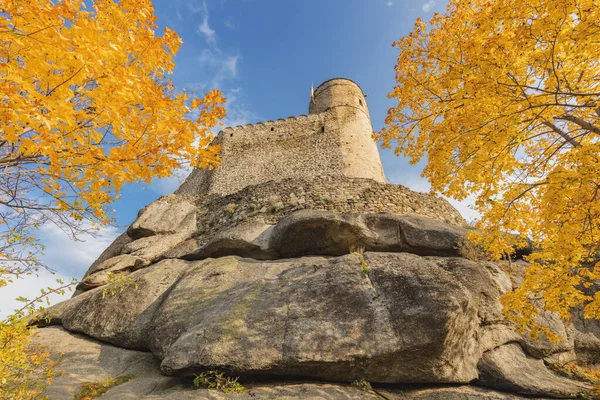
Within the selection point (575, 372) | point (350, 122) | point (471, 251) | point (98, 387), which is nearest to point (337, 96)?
point (350, 122)

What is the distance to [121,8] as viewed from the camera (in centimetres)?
293

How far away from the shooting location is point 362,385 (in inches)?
165

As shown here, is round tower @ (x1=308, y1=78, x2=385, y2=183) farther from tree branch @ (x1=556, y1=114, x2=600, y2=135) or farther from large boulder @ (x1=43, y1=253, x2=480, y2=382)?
tree branch @ (x1=556, y1=114, x2=600, y2=135)

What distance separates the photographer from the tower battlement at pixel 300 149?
607 inches

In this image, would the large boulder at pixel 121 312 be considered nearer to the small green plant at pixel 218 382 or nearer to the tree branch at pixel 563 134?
the small green plant at pixel 218 382

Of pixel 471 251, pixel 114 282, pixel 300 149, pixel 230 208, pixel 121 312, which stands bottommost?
pixel 121 312

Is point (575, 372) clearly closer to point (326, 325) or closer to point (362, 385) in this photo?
point (362, 385)

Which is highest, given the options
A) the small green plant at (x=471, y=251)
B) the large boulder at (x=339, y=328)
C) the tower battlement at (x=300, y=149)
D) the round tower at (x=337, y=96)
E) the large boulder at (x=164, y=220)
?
the round tower at (x=337, y=96)

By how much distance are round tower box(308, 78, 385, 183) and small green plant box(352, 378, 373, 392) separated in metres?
11.1

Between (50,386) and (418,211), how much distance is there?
11216 millimetres

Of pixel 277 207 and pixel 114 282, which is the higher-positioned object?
pixel 277 207

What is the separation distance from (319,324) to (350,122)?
48.5 ft

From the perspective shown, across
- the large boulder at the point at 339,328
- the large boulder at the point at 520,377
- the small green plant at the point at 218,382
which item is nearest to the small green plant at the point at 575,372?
the large boulder at the point at 520,377

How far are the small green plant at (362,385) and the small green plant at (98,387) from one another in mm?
4093
